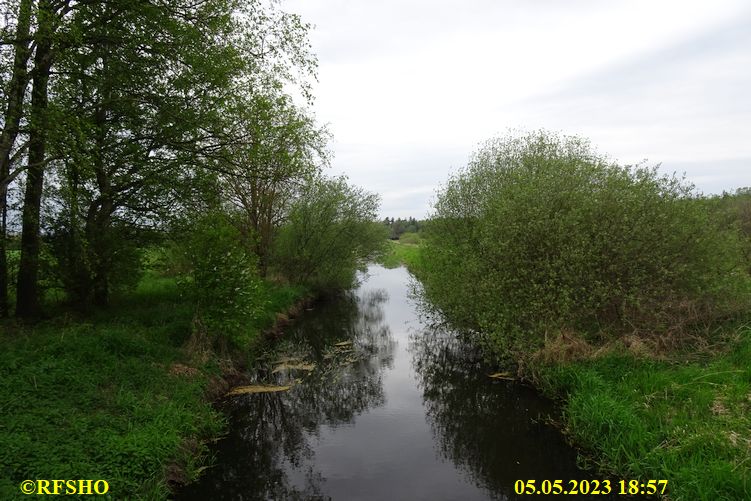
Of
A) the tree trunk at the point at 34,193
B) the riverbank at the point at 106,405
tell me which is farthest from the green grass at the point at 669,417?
the tree trunk at the point at 34,193

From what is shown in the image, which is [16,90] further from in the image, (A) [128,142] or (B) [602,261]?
(B) [602,261]

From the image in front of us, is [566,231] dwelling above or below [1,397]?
above

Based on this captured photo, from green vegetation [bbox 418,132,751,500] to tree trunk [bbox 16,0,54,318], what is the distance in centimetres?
1195

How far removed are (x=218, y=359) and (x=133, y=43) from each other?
355 inches

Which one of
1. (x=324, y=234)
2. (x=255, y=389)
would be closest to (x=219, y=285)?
(x=255, y=389)

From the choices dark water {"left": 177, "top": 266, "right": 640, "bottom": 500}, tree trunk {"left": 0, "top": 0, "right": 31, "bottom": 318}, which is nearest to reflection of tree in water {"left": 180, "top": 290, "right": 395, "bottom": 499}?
dark water {"left": 177, "top": 266, "right": 640, "bottom": 500}

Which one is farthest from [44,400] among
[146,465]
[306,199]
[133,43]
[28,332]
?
[306,199]

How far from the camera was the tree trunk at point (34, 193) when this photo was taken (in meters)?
9.65

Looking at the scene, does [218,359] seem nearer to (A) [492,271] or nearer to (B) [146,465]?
(B) [146,465]

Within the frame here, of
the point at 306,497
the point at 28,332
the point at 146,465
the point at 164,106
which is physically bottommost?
the point at 306,497

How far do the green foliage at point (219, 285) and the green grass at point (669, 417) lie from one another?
30.5 feet

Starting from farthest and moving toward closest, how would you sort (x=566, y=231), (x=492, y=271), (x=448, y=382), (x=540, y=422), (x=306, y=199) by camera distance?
1. (x=306, y=199)
2. (x=448, y=382)
3. (x=492, y=271)
4. (x=566, y=231)
5. (x=540, y=422)

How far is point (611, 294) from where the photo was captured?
1152 centimetres

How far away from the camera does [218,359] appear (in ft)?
43.4
